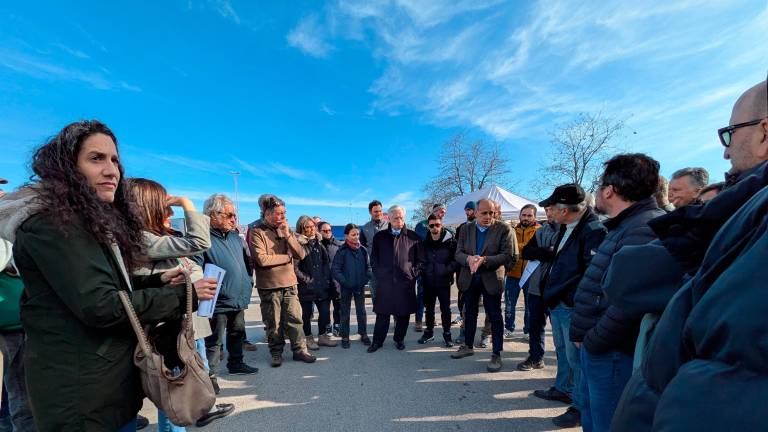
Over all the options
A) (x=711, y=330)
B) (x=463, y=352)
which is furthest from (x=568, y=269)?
(x=463, y=352)

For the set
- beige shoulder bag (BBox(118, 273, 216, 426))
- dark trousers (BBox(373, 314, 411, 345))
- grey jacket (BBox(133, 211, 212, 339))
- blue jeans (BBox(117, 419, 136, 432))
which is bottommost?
dark trousers (BBox(373, 314, 411, 345))

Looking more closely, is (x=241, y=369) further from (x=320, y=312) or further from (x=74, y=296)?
(x=74, y=296)

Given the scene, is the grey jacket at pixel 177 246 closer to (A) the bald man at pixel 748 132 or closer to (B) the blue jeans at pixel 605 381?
(B) the blue jeans at pixel 605 381

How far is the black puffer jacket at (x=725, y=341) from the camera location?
49cm

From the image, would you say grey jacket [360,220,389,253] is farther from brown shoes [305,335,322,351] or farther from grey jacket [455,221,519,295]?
grey jacket [455,221,519,295]

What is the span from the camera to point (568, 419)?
271cm

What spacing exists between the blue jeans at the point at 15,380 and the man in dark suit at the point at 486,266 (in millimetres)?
3998

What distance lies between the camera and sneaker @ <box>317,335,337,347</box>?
4910mm

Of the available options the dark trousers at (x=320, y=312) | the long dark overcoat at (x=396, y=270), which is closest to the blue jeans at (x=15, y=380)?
the dark trousers at (x=320, y=312)

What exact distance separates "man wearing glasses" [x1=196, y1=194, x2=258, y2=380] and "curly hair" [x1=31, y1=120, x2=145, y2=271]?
2081 mm

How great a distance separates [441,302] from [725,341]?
4503 millimetres

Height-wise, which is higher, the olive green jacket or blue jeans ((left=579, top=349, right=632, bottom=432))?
the olive green jacket

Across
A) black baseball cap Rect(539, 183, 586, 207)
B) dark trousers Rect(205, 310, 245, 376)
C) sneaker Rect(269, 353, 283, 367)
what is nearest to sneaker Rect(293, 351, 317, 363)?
sneaker Rect(269, 353, 283, 367)

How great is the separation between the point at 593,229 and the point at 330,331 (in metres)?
4.59
